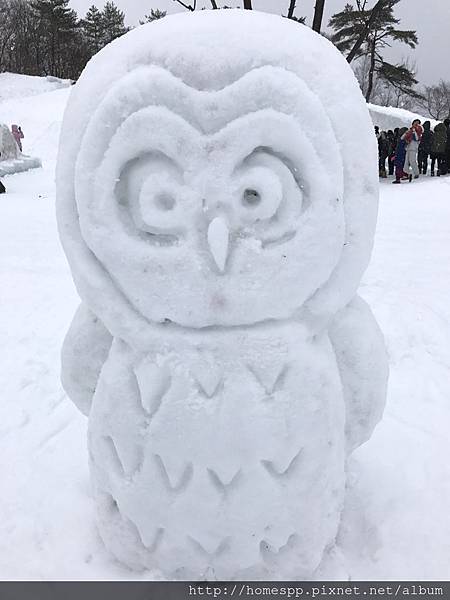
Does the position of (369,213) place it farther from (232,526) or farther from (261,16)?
(232,526)

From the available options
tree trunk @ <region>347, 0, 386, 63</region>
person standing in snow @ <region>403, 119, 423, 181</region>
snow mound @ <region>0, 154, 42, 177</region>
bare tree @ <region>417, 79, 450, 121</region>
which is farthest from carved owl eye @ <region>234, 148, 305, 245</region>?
bare tree @ <region>417, 79, 450, 121</region>

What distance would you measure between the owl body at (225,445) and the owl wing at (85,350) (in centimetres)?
14

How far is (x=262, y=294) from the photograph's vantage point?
154 cm

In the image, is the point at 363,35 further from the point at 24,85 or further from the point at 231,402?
the point at 24,85

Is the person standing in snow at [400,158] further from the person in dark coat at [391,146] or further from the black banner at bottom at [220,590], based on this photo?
the black banner at bottom at [220,590]

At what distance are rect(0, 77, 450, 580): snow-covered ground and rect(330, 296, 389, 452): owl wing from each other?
53cm

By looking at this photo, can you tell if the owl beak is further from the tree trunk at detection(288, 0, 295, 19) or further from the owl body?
the tree trunk at detection(288, 0, 295, 19)

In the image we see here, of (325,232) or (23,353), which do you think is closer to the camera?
(325,232)

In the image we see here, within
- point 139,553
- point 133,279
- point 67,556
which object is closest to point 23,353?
point 67,556

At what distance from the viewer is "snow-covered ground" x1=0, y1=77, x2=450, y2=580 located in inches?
79.4

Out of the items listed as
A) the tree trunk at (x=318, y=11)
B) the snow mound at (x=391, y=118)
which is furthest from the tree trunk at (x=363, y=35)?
the snow mound at (x=391, y=118)

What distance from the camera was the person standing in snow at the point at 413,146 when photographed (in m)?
9.94

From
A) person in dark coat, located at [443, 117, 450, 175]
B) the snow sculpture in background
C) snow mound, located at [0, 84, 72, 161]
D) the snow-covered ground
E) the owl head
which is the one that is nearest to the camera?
the owl head

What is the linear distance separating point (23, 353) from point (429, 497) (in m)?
2.73
